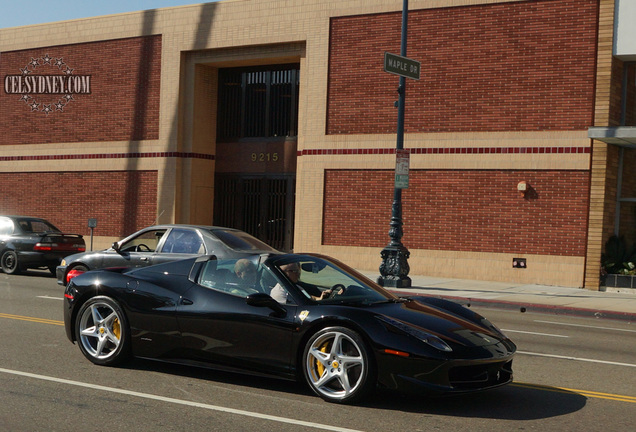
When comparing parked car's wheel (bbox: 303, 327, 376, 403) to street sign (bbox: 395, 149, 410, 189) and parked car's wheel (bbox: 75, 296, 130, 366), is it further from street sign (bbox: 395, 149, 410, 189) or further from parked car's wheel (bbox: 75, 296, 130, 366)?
street sign (bbox: 395, 149, 410, 189)

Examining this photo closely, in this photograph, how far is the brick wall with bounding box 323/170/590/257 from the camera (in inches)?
854

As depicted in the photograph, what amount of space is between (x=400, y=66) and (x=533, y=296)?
241 inches

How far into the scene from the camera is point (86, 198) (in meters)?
31.0

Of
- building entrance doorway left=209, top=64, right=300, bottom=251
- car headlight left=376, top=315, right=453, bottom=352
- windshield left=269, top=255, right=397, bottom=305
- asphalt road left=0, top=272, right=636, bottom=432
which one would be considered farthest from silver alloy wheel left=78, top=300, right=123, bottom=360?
building entrance doorway left=209, top=64, right=300, bottom=251

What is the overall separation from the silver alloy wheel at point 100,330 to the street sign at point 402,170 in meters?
12.2

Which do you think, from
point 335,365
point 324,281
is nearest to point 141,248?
point 324,281

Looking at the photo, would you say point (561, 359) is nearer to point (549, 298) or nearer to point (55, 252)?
point (549, 298)

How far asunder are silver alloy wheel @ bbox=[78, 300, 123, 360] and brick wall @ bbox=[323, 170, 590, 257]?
1572 cm

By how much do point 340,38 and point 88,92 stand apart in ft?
35.7

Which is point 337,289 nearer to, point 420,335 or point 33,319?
point 420,335

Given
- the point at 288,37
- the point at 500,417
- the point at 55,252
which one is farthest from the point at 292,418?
the point at 288,37

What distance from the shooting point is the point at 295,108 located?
27.7m

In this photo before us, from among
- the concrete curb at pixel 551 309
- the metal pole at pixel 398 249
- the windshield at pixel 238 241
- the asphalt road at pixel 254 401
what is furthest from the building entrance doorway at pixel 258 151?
the asphalt road at pixel 254 401

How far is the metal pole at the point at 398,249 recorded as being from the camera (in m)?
20.0
